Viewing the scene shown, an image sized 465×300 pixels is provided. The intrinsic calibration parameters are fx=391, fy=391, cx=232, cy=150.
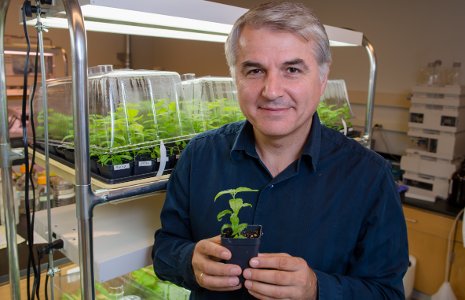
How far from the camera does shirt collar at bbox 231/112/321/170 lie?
104 centimetres

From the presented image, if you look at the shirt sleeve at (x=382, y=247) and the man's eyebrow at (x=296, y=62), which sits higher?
the man's eyebrow at (x=296, y=62)

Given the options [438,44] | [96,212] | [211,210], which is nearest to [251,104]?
[211,210]

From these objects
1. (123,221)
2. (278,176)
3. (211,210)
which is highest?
(278,176)

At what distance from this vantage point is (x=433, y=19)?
10.2 feet

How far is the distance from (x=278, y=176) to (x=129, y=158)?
43 centimetres

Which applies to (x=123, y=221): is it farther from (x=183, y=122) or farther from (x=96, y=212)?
(x=183, y=122)

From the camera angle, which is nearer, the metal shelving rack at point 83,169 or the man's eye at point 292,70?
the metal shelving rack at point 83,169

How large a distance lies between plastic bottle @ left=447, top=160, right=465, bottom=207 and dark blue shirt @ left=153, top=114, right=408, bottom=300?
2.05 meters

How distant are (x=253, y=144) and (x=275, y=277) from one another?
16.4 inches

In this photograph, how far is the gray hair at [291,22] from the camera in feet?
3.15

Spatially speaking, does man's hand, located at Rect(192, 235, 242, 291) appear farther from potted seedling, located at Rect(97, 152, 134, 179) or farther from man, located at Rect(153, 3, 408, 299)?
potted seedling, located at Rect(97, 152, 134, 179)

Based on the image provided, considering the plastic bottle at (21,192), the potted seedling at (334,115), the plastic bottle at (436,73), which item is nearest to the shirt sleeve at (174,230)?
the potted seedling at (334,115)

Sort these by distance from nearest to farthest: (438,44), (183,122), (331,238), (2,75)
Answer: (331,238) < (2,75) < (183,122) < (438,44)

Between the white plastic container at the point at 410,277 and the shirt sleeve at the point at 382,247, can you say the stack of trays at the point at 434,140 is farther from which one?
the shirt sleeve at the point at 382,247
